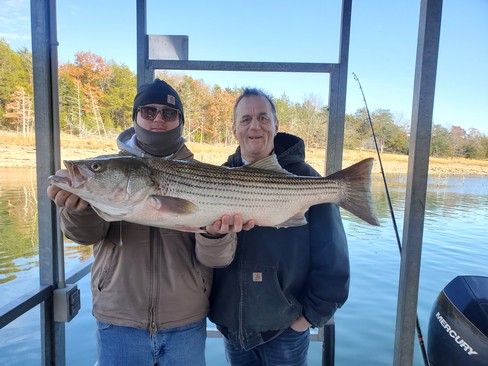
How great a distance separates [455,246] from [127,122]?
1074 cm

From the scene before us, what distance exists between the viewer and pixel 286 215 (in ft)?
7.98

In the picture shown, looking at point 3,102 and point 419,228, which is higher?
point 3,102

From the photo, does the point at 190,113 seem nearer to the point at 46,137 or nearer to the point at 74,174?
the point at 46,137

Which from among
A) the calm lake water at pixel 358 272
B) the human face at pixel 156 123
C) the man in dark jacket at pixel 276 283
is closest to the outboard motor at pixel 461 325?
the man in dark jacket at pixel 276 283

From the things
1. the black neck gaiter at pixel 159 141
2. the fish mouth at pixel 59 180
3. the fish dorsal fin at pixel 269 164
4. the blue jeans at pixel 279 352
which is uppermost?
the black neck gaiter at pixel 159 141

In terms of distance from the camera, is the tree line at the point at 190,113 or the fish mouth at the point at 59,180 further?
the tree line at the point at 190,113

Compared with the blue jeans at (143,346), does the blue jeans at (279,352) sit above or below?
below

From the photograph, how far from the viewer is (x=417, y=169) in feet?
8.09

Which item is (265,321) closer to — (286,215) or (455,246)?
(286,215)

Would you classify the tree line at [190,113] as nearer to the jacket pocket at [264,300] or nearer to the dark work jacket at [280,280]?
the dark work jacket at [280,280]

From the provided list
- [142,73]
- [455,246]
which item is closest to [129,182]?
[142,73]

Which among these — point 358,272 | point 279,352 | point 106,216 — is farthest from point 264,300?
point 358,272

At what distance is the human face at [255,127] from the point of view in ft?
8.43

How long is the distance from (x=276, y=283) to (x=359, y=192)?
0.93 m
